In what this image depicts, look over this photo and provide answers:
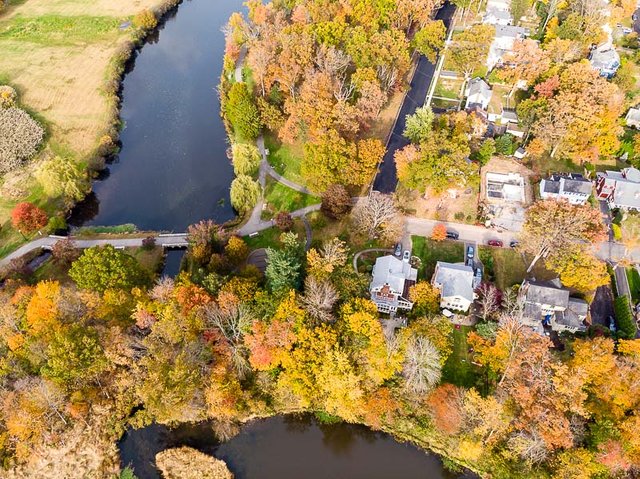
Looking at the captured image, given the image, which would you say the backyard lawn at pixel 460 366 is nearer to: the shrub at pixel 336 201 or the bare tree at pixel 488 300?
the bare tree at pixel 488 300

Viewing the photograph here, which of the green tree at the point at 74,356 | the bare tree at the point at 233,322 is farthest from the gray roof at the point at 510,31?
the green tree at the point at 74,356

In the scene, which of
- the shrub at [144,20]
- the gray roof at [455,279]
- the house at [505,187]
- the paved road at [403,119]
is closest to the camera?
the gray roof at [455,279]

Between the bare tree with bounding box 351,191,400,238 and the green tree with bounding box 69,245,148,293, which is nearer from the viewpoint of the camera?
the green tree with bounding box 69,245,148,293

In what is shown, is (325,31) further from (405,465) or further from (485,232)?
(405,465)

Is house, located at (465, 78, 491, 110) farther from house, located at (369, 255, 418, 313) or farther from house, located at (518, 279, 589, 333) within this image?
house, located at (518, 279, 589, 333)

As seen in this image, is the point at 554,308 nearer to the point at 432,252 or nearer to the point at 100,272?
the point at 432,252

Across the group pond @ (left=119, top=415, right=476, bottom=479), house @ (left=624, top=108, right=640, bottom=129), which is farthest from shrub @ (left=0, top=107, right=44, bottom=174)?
house @ (left=624, top=108, right=640, bottom=129)

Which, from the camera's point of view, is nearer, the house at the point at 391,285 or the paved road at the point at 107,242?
the house at the point at 391,285
